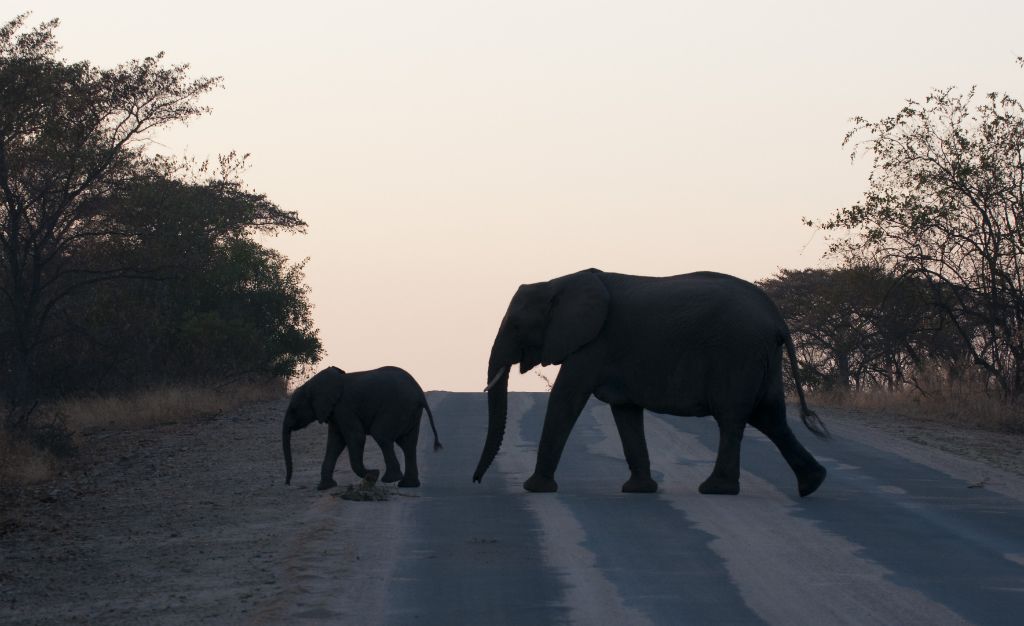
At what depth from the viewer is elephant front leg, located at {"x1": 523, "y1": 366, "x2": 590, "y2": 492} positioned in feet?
51.8

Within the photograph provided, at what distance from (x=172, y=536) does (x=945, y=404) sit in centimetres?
1939

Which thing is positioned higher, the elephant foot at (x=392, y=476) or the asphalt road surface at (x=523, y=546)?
the elephant foot at (x=392, y=476)

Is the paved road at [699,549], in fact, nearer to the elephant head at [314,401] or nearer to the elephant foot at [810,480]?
the elephant foot at [810,480]

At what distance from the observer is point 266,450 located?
71.3 ft

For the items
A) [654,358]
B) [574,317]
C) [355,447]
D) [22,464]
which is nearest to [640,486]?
[654,358]

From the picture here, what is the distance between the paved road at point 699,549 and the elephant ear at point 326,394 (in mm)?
1397

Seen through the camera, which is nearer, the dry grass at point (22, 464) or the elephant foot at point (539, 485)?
the elephant foot at point (539, 485)

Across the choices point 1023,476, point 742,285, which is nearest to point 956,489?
point 1023,476

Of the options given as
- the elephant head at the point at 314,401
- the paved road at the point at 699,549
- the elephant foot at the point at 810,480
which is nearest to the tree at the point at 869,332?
the paved road at the point at 699,549

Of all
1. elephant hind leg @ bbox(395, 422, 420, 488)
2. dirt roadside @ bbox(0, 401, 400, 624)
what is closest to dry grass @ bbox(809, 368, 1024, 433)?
dirt roadside @ bbox(0, 401, 400, 624)

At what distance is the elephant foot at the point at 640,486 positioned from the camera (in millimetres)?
15680

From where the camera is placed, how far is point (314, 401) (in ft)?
54.1

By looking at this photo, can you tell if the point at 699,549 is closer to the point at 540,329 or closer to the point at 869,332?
the point at 540,329

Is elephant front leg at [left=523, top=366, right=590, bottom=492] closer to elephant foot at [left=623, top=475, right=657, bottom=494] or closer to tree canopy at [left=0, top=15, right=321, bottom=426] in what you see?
elephant foot at [left=623, top=475, right=657, bottom=494]
